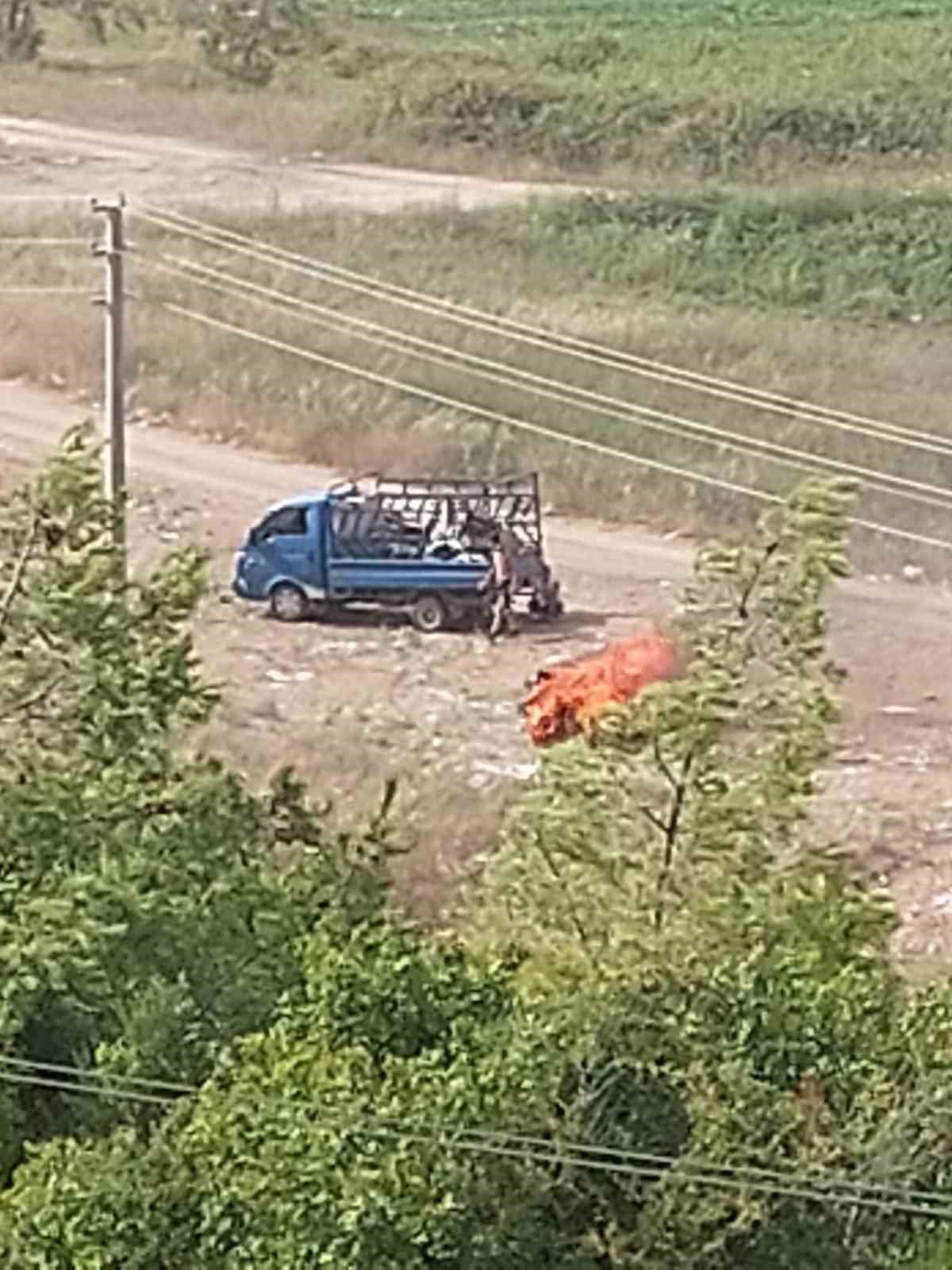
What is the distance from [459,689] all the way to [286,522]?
7.06ft

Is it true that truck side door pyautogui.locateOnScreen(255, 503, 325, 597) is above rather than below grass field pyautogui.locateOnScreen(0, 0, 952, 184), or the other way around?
below

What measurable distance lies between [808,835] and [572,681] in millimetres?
3176

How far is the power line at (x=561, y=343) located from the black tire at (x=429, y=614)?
4.87 meters

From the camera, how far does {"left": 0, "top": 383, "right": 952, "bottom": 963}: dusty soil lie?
17.8 meters

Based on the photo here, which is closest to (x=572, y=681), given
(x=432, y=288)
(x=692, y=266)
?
(x=432, y=288)

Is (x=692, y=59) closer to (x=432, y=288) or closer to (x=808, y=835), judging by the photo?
(x=432, y=288)

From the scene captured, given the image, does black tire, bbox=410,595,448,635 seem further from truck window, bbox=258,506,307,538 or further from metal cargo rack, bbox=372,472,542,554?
truck window, bbox=258,506,307,538

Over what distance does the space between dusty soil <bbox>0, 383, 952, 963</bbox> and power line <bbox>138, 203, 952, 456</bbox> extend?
7.84 feet

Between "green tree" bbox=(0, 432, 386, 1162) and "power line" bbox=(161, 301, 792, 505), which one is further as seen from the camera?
"power line" bbox=(161, 301, 792, 505)

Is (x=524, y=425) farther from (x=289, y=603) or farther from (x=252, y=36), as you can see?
(x=252, y=36)

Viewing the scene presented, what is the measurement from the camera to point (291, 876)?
11.2m

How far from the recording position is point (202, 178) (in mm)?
37000

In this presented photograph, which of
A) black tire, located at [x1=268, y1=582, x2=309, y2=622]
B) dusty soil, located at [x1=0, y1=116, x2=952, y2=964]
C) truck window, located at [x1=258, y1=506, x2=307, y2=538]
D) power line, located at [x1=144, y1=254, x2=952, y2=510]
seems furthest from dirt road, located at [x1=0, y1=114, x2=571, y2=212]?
black tire, located at [x1=268, y1=582, x2=309, y2=622]

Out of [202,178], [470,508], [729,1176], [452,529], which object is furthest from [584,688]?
[202,178]
